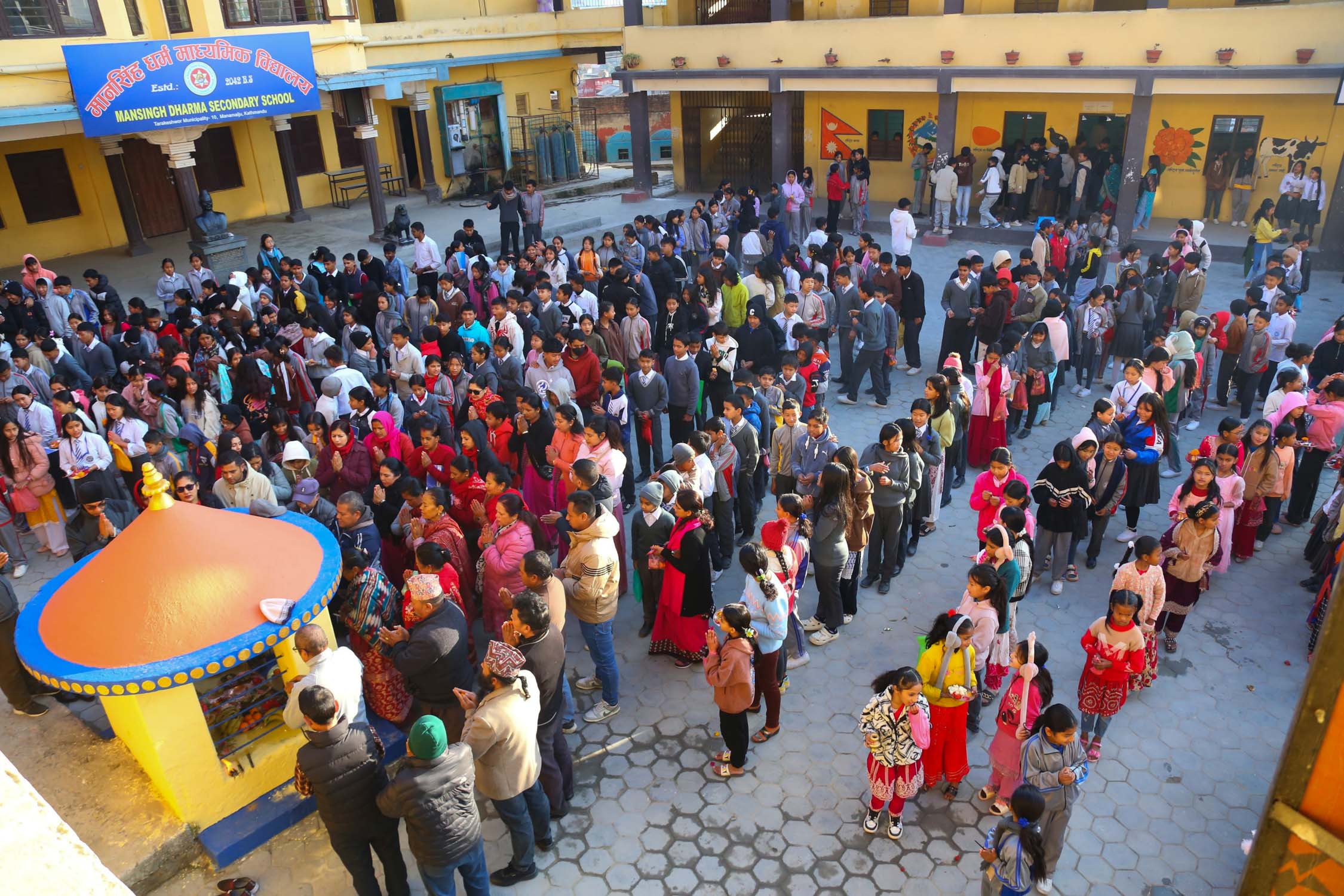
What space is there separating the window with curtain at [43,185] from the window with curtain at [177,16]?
376 cm

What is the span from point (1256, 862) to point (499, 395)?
646 cm

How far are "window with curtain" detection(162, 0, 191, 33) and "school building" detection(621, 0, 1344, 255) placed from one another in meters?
8.59

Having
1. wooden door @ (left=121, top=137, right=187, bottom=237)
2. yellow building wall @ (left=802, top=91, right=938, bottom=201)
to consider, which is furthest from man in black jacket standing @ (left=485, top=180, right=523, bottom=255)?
yellow building wall @ (left=802, top=91, right=938, bottom=201)

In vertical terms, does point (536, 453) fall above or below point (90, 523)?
below

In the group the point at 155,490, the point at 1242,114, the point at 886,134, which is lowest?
the point at 155,490

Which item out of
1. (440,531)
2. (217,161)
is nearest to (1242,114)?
(440,531)

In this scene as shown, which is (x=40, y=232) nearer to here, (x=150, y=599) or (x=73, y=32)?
(x=73, y=32)

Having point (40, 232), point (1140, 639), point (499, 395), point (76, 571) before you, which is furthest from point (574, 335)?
point (40, 232)

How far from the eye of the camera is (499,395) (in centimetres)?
757

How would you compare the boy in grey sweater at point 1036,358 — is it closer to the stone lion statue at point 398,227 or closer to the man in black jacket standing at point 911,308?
the man in black jacket standing at point 911,308

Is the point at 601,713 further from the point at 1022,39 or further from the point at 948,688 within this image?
the point at 1022,39

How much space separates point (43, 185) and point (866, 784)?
1766 cm

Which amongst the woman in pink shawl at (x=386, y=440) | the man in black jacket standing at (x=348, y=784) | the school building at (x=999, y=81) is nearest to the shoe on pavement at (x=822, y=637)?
the man in black jacket standing at (x=348, y=784)

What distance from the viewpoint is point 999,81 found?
1555 cm
